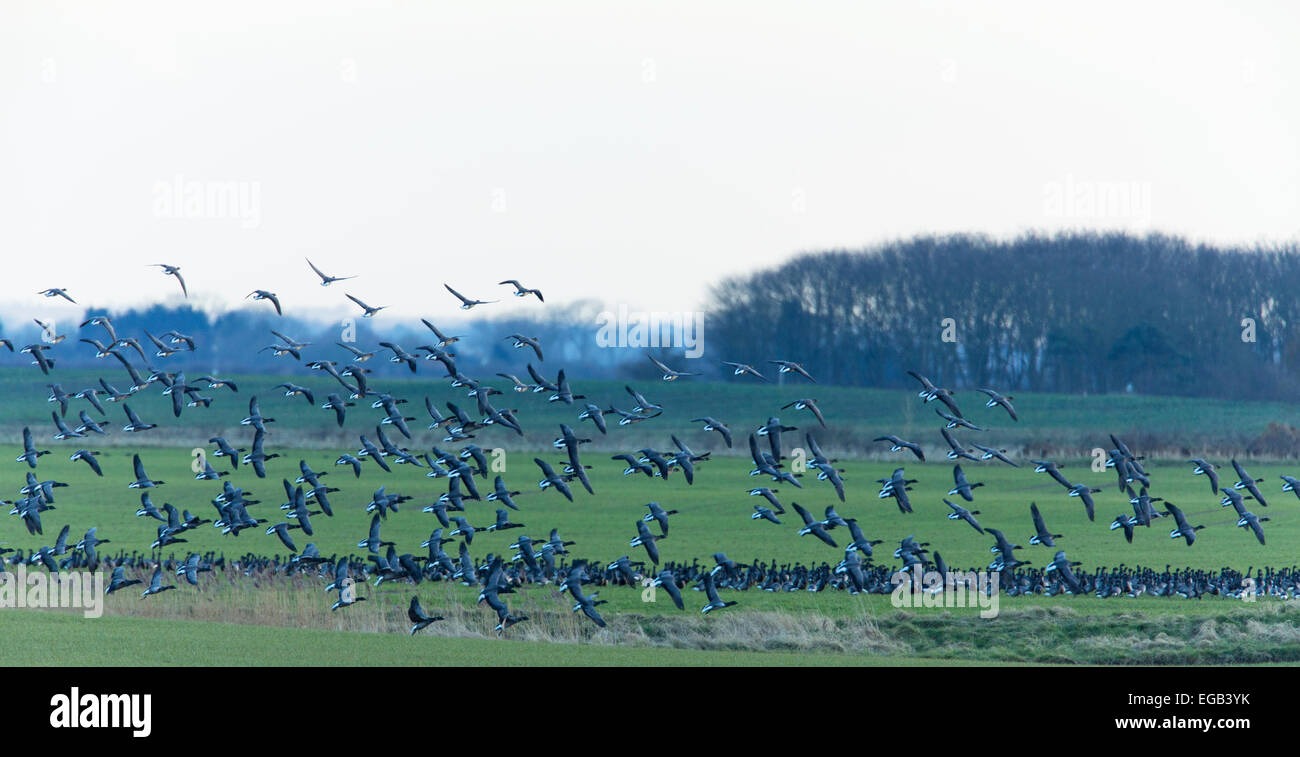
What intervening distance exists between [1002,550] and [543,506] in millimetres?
28261

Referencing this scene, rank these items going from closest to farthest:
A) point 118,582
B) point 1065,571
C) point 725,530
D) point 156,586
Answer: point 118,582 < point 1065,571 < point 156,586 < point 725,530

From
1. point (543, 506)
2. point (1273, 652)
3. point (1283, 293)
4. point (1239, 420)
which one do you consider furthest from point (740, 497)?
point (1283, 293)

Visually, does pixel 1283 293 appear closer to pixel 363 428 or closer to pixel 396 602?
pixel 363 428

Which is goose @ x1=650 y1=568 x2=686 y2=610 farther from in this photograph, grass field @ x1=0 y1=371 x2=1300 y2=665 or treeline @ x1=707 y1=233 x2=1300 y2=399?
treeline @ x1=707 y1=233 x2=1300 y2=399

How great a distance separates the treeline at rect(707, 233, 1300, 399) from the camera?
321 ft

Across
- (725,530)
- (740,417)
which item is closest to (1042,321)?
(740,417)

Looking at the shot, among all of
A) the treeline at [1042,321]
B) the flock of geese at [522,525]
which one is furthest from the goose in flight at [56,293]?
the treeline at [1042,321]

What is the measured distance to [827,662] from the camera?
2734 centimetres

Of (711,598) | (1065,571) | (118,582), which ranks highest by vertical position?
(1065,571)

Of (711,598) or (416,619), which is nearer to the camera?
(416,619)

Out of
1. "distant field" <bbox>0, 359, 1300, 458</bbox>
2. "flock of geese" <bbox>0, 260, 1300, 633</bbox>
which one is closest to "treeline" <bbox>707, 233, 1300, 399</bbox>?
"distant field" <bbox>0, 359, 1300, 458</bbox>

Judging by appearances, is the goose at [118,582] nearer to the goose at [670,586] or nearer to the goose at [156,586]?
the goose at [156,586]

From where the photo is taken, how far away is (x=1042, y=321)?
10144 centimetres

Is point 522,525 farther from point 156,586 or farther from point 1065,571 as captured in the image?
point 1065,571
